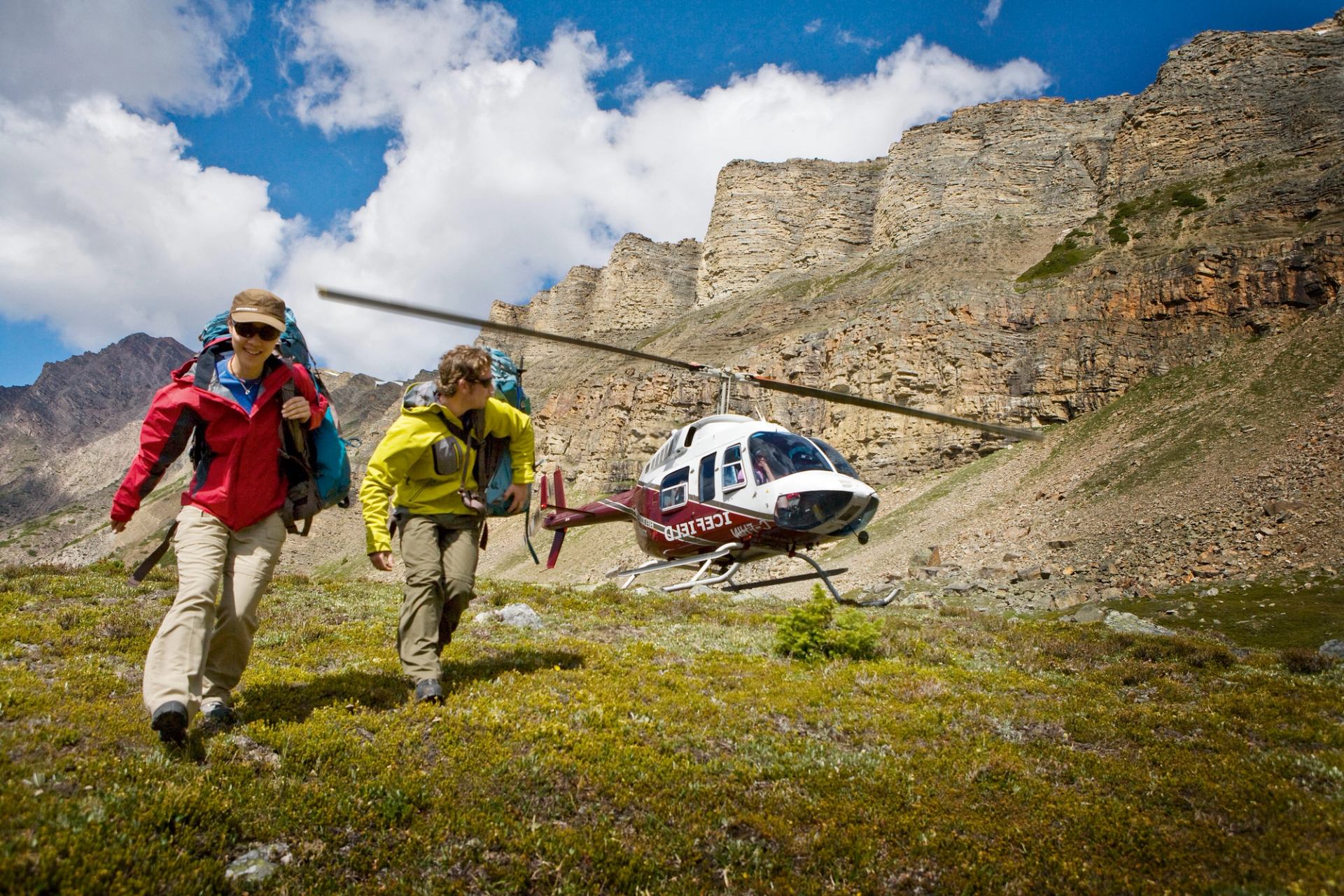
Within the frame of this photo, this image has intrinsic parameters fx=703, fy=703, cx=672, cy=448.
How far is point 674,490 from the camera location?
1192 centimetres

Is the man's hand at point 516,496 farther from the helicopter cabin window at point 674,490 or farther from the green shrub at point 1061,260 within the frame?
the green shrub at point 1061,260

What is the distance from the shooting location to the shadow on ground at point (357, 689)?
5.16 m

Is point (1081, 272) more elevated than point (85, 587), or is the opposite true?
point (1081, 272)

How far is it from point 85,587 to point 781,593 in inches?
1090

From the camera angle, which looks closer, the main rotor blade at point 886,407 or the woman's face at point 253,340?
the woman's face at point 253,340

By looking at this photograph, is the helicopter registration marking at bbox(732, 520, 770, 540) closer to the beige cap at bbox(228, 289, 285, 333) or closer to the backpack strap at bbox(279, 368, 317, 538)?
the backpack strap at bbox(279, 368, 317, 538)

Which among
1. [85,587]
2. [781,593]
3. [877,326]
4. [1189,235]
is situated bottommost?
[781,593]

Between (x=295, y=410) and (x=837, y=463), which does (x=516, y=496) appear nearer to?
(x=295, y=410)

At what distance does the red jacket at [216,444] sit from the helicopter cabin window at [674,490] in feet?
23.7

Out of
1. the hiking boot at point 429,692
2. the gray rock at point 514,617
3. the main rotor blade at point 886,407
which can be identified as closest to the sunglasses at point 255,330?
the hiking boot at point 429,692

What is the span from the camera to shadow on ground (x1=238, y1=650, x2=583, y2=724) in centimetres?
516

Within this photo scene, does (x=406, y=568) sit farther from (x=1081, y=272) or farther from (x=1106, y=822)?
(x=1081, y=272)

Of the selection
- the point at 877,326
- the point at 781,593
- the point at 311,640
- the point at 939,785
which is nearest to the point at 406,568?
the point at 311,640

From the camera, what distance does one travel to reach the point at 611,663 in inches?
299
